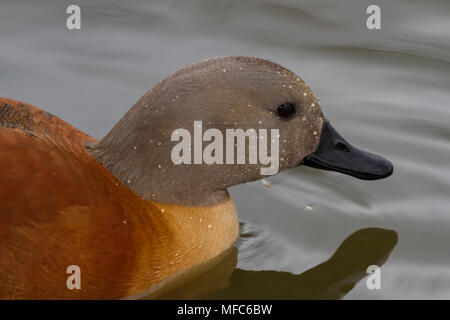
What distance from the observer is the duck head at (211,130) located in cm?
397

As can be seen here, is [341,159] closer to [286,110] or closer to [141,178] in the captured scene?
[286,110]

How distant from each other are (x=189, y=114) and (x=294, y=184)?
50.2 inches

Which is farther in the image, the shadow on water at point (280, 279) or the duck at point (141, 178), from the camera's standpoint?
the shadow on water at point (280, 279)

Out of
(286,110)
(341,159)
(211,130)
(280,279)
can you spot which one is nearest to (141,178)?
(211,130)

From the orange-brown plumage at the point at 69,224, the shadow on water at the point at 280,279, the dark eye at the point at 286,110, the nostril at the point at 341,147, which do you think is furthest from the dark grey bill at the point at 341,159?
the orange-brown plumage at the point at 69,224

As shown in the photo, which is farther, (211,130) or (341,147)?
(341,147)

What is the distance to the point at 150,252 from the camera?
3.94 metres

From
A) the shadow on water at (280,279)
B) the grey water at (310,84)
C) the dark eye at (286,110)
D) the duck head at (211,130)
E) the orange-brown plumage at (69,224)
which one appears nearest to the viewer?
the orange-brown plumage at (69,224)

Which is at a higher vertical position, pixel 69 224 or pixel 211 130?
pixel 211 130

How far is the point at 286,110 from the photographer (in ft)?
13.5

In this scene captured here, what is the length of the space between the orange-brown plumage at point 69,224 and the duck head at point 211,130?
12 centimetres

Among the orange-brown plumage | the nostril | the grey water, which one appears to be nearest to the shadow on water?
the grey water

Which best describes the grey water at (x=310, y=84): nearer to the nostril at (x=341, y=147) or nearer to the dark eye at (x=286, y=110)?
the nostril at (x=341, y=147)

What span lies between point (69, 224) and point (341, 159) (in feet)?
4.64
